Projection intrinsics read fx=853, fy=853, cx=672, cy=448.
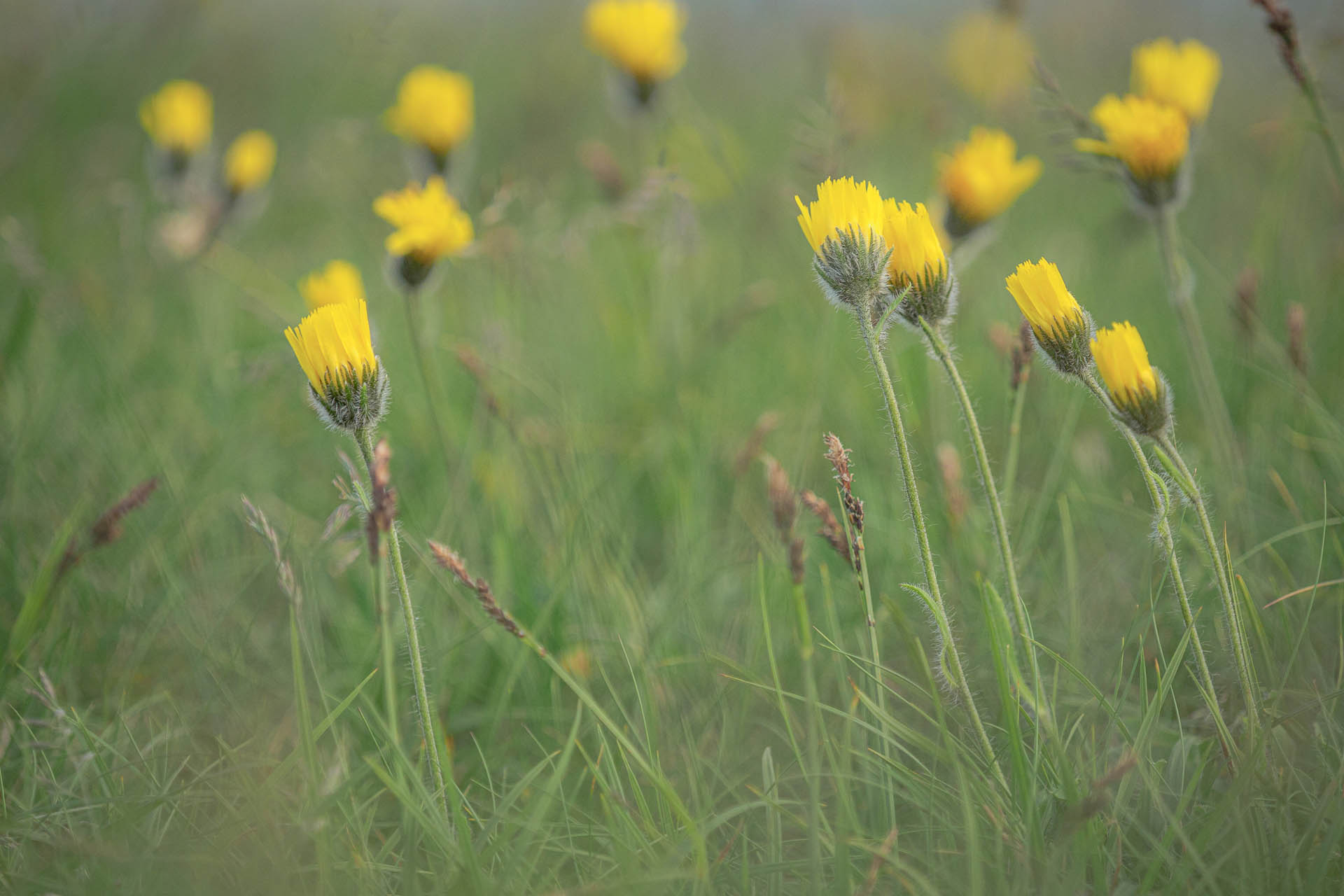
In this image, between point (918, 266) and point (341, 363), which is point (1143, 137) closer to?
point (918, 266)

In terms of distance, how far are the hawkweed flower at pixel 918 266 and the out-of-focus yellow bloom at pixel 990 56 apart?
177 cm

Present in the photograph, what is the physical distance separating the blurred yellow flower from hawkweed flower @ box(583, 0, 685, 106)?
188 cm

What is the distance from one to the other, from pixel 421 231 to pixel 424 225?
3 cm

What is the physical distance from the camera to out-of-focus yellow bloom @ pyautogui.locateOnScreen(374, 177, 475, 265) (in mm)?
1648

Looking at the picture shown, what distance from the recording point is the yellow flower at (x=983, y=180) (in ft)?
6.13

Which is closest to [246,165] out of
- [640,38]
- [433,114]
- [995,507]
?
[433,114]

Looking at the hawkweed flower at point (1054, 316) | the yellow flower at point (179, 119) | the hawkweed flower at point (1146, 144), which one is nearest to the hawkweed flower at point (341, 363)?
the hawkweed flower at point (1054, 316)

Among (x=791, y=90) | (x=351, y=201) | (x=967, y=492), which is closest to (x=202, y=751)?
(x=967, y=492)

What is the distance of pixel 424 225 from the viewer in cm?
167

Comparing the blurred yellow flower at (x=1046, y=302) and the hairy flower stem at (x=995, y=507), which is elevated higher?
the blurred yellow flower at (x=1046, y=302)

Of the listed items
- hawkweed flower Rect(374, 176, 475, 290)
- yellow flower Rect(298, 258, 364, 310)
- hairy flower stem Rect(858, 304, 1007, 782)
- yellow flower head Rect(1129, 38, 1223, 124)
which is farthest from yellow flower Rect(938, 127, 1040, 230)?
yellow flower Rect(298, 258, 364, 310)

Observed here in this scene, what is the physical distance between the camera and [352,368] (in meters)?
1.10

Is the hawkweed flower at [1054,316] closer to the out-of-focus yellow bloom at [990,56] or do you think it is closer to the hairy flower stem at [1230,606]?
the hairy flower stem at [1230,606]

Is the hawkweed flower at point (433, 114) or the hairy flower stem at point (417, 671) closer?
the hairy flower stem at point (417, 671)
